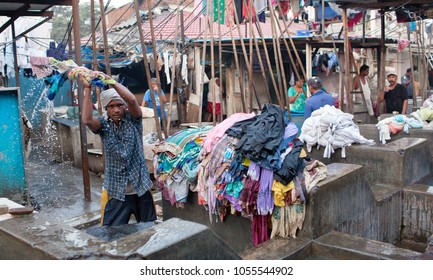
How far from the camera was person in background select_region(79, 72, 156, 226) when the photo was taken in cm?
411

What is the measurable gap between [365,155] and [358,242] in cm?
202

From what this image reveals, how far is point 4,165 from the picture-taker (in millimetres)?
6039

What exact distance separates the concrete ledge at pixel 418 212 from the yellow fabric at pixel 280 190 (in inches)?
90.3

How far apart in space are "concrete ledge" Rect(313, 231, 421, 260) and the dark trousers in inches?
60.2

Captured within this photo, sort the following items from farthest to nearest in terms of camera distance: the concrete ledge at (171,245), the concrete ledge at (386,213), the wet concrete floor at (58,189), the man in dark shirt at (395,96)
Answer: the man in dark shirt at (395,96)
the wet concrete floor at (58,189)
the concrete ledge at (386,213)
the concrete ledge at (171,245)

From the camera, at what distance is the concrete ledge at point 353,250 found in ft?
11.9

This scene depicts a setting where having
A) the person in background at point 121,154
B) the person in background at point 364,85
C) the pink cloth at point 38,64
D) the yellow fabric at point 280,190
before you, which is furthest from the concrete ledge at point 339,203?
the pink cloth at point 38,64

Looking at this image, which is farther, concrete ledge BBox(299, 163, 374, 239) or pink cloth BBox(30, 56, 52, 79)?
pink cloth BBox(30, 56, 52, 79)

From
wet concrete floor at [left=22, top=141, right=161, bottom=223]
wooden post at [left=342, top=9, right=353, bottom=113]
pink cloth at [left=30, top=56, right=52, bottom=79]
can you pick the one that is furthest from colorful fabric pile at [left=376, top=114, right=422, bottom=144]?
pink cloth at [left=30, top=56, right=52, bottom=79]

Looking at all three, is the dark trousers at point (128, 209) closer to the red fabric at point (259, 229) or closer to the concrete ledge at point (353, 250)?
the red fabric at point (259, 229)

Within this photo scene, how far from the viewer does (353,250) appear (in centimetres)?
376

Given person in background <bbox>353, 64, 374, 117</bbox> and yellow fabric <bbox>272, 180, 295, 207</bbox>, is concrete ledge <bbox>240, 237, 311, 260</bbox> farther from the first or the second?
person in background <bbox>353, 64, 374, 117</bbox>

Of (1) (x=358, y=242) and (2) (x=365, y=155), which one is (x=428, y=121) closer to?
(2) (x=365, y=155)

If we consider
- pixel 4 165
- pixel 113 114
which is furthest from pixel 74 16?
pixel 113 114
